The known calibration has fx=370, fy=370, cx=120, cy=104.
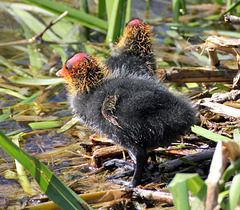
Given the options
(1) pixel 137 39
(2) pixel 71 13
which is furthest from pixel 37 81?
(1) pixel 137 39

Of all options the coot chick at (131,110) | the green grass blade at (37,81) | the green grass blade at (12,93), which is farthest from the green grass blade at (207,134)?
the green grass blade at (12,93)

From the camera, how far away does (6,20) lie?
6.37 m

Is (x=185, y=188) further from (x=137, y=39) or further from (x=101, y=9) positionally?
(x=101, y=9)

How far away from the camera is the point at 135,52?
3613 mm

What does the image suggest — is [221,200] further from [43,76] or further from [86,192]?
[43,76]

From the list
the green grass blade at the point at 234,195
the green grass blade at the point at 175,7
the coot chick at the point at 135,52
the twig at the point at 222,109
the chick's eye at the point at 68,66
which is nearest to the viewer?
the green grass blade at the point at 234,195

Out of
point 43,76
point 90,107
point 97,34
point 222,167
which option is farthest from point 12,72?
point 222,167

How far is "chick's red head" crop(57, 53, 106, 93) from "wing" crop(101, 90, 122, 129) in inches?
13.2

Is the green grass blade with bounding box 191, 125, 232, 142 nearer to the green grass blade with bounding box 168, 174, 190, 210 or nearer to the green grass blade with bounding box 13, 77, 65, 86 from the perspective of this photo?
the green grass blade with bounding box 168, 174, 190, 210

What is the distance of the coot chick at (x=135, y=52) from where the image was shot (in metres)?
3.49

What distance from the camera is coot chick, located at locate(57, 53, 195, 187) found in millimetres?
2604

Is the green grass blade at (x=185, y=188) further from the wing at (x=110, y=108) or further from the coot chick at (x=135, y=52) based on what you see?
the coot chick at (x=135, y=52)

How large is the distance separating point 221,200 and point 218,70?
7.25ft

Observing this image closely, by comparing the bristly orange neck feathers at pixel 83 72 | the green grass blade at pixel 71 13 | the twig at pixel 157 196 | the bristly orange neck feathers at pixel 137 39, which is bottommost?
the twig at pixel 157 196
